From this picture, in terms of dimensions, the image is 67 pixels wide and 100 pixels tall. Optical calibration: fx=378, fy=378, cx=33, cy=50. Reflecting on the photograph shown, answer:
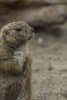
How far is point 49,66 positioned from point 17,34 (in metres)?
2.88

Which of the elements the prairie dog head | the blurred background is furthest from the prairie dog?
the blurred background

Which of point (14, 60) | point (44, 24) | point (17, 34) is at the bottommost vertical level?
point (14, 60)

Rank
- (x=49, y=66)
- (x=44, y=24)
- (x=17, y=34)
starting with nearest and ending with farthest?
(x=17, y=34) → (x=49, y=66) → (x=44, y=24)

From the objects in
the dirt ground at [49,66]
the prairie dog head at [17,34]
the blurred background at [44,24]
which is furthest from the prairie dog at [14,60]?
the blurred background at [44,24]

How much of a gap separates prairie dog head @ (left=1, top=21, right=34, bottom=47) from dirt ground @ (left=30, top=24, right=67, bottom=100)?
20.2 inches

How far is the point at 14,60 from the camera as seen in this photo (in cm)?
457

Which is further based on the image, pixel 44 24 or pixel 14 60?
pixel 44 24

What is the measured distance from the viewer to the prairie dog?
178 inches

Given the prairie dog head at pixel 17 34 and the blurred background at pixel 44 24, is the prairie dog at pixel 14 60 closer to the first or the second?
the prairie dog head at pixel 17 34

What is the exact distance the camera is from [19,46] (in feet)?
15.0

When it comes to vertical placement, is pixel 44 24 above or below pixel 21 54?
above

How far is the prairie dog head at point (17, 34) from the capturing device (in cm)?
454

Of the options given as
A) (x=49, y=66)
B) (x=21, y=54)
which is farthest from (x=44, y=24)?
(x=21, y=54)

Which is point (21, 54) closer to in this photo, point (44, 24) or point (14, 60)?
point (14, 60)
